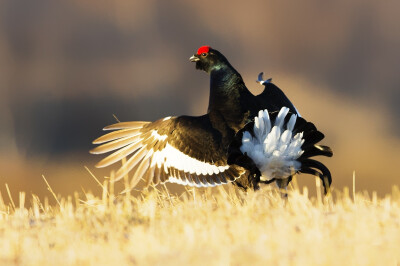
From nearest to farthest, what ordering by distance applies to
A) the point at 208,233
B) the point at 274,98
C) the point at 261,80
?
the point at 208,233 → the point at 274,98 → the point at 261,80

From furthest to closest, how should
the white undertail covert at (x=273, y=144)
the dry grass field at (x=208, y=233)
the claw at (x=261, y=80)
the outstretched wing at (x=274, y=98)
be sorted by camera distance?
the claw at (x=261, y=80) → the outstretched wing at (x=274, y=98) → the white undertail covert at (x=273, y=144) → the dry grass field at (x=208, y=233)

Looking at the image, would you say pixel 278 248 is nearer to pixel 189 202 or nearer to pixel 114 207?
pixel 114 207

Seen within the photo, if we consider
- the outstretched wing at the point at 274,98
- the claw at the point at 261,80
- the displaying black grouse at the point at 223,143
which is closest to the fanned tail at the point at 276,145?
the displaying black grouse at the point at 223,143

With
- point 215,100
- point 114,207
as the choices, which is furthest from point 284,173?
point 114,207

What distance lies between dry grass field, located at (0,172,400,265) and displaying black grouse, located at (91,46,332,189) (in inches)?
40.8

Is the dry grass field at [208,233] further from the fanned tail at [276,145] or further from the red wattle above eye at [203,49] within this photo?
the red wattle above eye at [203,49]

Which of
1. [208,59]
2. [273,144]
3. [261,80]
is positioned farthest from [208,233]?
[261,80]

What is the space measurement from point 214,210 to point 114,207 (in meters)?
0.91

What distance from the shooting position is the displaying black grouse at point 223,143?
708 cm

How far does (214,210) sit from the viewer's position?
220 inches

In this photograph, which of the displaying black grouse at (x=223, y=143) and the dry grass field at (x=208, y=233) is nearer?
the dry grass field at (x=208, y=233)

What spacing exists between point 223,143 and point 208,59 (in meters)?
1.42

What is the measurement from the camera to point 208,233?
14.1 ft

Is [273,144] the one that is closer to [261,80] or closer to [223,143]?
[223,143]
